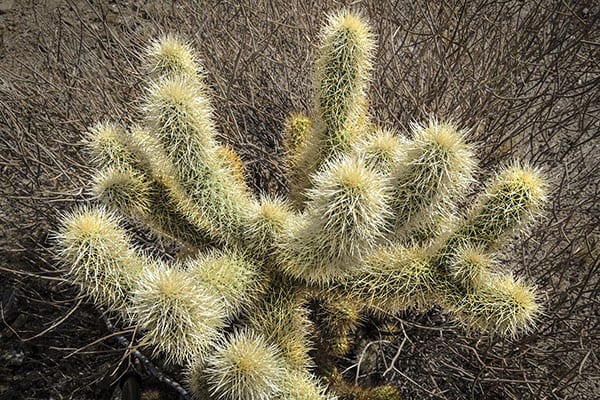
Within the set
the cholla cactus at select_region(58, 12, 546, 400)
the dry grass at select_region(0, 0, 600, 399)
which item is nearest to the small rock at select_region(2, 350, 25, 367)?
the dry grass at select_region(0, 0, 600, 399)

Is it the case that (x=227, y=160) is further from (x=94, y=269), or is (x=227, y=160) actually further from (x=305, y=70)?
(x=305, y=70)

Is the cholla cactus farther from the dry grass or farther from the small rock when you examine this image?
the small rock

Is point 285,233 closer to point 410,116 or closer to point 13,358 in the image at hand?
point 410,116

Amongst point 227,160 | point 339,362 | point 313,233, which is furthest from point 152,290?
point 339,362

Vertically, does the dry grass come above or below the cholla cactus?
above

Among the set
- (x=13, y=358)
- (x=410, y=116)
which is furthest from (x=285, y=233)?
(x=13, y=358)

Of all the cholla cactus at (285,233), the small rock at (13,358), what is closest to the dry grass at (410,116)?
the small rock at (13,358)
